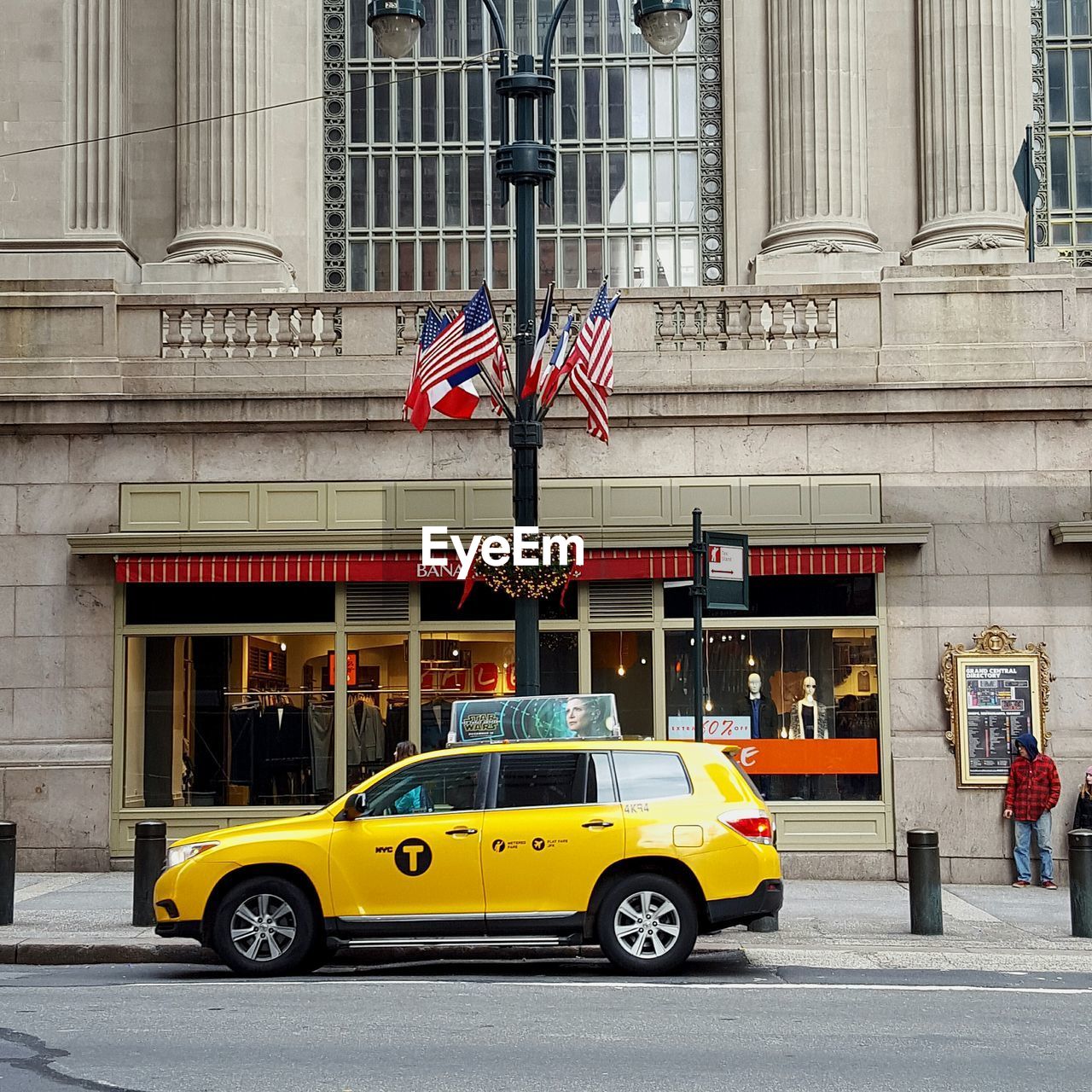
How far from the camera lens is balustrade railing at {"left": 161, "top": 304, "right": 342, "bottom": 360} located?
19109 millimetres

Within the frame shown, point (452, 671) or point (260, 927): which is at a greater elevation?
point (452, 671)

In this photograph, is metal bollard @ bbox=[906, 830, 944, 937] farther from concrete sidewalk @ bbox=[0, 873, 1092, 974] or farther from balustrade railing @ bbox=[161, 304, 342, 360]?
balustrade railing @ bbox=[161, 304, 342, 360]

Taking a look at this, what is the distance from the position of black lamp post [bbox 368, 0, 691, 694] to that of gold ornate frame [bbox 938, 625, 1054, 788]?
577 centimetres

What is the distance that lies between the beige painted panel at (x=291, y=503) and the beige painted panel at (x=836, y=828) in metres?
6.14

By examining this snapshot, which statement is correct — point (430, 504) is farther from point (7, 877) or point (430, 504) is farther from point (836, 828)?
point (7, 877)

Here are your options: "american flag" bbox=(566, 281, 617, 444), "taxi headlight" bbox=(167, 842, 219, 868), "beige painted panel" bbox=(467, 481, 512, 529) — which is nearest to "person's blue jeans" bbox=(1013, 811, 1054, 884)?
"american flag" bbox=(566, 281, 617, 444)

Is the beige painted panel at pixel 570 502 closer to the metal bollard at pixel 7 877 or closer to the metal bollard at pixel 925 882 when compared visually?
the metal bollard at pixel 925 882

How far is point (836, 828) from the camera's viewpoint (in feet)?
59.9

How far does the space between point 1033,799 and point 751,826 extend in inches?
277

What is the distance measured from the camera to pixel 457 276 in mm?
22438

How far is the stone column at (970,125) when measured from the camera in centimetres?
2036

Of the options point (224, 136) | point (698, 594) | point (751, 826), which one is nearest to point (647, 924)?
point (751, 826)

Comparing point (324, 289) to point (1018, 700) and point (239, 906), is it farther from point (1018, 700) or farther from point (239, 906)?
point (239, 906)

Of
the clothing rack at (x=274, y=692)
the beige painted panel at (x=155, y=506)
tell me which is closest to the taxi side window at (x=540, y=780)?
the clothing rack at (x=274, y=692)
